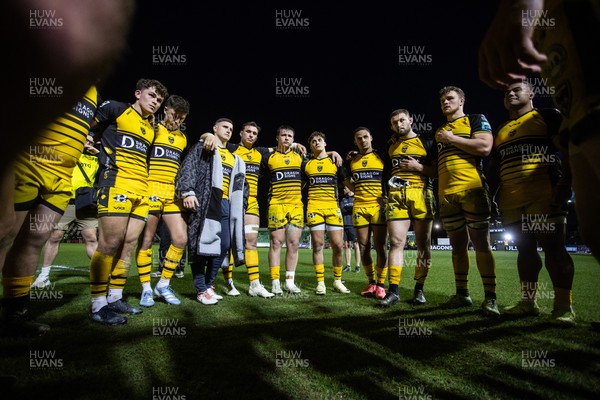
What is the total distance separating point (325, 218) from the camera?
243 inches

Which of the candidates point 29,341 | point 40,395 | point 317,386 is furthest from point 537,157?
point 29,341

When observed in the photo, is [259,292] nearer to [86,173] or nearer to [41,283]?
[41,283]

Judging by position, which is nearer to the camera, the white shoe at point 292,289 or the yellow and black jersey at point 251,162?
the white shoe at point 292,289

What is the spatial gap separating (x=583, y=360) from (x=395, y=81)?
99.8 ft

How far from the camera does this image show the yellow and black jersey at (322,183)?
6199 mm

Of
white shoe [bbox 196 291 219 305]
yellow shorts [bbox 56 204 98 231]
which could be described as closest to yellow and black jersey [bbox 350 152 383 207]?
white shoe [bbox 196 291 219 305]

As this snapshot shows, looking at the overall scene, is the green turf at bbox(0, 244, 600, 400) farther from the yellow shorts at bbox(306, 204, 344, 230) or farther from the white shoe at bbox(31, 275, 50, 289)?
the yellow shorts at bbox(306, 204, 344, 230)

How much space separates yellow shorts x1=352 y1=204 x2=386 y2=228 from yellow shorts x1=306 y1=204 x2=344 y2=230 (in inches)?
15.3

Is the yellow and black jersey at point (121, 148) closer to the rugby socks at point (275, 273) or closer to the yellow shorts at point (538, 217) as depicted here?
the rugby socks at point (275, 273)

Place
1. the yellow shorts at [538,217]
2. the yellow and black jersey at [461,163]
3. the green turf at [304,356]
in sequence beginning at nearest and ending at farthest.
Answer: the green turf at [304,356] → the yellow shorts at [538,217] → the yellow and black jersey at [461,163]

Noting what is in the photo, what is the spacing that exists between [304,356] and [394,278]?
9.37 ft

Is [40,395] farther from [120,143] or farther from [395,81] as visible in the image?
[395,81]

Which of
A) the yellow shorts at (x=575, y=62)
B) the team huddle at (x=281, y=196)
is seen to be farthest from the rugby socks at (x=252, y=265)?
the yellow shorts at (x=575, y=62)

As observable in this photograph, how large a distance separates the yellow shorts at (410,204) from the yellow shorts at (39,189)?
4.39m
